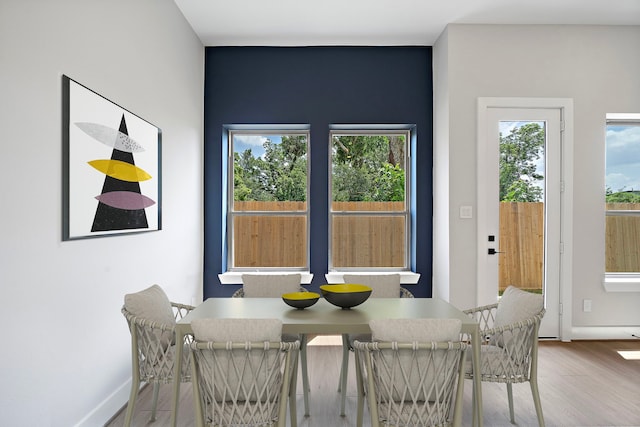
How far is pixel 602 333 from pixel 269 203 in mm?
3548

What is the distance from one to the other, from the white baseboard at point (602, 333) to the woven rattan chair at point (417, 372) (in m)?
3.08

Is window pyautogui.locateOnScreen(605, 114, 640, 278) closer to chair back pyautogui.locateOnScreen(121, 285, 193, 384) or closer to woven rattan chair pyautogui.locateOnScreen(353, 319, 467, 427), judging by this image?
woven rattan chair pyautogui.locateOnScreen(353, 319, 467, 427)

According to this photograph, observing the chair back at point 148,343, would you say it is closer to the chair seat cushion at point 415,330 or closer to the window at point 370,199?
the chair seat cushion at point 415,330

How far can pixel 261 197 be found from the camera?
15.9 ft

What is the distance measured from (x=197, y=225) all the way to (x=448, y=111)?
105 inches

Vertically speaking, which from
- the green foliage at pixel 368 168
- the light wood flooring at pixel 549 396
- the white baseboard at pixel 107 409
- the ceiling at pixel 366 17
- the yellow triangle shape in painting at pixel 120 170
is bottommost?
the light wood flooring at pixel 549 396

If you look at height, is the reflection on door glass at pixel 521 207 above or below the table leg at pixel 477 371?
above

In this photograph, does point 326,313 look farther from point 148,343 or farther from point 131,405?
point 131,405

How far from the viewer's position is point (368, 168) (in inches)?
190

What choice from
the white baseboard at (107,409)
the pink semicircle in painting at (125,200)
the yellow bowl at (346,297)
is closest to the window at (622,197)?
the yellow bowl at (346,297)

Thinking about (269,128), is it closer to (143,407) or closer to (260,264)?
(260,264)

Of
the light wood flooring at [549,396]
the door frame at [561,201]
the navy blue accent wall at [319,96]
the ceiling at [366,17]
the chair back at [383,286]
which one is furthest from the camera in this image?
the navy blue accent wall at [319,96]

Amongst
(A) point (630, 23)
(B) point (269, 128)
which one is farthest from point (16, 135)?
(A) point (630, 23)

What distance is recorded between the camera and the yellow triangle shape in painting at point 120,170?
8.07ft
